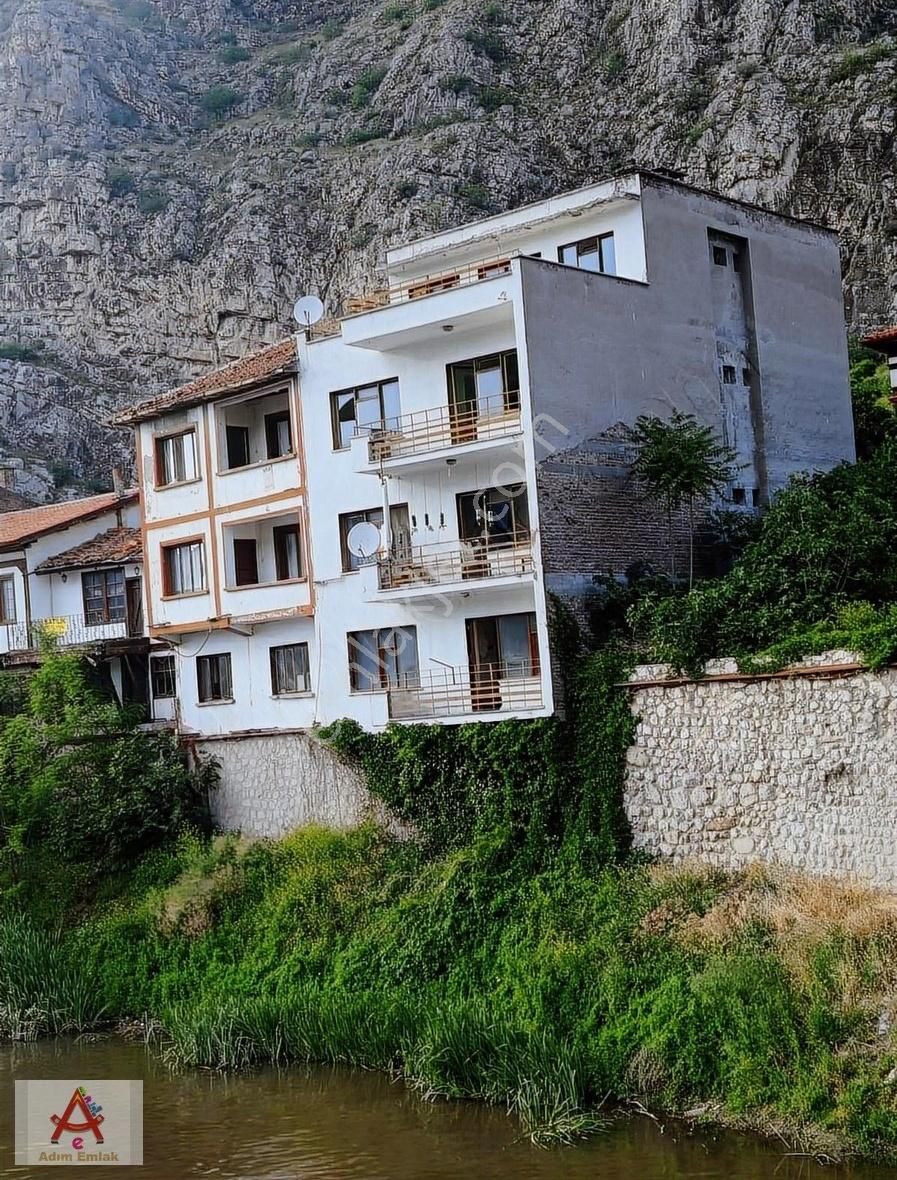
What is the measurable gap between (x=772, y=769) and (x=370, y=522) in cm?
1142

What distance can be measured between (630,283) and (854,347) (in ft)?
74.7

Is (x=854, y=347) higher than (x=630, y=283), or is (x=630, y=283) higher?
(x=854, y=347)

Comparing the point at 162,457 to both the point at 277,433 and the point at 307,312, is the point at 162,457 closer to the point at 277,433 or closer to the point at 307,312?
the point at 277,433

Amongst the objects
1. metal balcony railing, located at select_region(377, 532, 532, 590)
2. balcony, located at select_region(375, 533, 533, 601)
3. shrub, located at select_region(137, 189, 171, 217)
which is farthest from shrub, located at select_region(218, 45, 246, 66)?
balcony, located at select_region(375, 533, 533, 601)

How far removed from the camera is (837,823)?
2127 cm

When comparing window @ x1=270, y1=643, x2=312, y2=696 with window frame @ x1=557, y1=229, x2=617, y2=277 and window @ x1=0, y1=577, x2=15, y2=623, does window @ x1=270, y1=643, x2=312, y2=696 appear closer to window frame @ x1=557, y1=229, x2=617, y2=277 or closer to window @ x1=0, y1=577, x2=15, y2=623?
window frame @ x1=557, y1=229, x2=617, y2=277

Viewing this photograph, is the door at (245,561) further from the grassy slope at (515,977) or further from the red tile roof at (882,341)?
the red tile roof at (882,341)

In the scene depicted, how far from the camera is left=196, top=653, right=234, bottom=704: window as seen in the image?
108 feet

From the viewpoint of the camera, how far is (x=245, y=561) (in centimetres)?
3278

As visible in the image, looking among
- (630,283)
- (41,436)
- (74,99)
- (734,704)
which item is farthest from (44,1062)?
(74,99)

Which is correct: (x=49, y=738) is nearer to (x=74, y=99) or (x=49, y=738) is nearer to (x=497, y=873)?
(x=497, y=873)

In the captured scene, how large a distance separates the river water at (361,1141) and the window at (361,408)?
14.3 metres

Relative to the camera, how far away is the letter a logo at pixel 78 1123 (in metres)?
20.3

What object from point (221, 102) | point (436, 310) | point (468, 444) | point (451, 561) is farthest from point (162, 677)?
point (221, 102)
